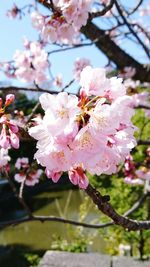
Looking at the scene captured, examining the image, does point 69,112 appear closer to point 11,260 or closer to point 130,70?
point 130,70

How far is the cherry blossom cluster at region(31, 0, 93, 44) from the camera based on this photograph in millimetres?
2190

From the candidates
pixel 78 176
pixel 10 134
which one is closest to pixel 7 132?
pixel 10 134

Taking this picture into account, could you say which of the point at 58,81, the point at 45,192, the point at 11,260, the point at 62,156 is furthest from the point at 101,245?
the point at 45,192

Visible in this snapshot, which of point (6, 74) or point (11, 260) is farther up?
point (6, 74)

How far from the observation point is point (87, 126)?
3.28ft

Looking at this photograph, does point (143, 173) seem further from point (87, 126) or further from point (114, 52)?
point (87, 126)

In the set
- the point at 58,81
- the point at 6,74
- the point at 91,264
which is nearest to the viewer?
the point at 91,264

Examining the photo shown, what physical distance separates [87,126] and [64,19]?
4.71ft

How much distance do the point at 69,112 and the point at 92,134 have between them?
0.07m

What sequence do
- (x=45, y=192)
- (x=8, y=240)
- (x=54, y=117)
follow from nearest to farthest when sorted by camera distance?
(x=54, y=117) → (x=8, y=240) → (x=45, y=192)

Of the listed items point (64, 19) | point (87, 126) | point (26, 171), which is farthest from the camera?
point (26, 171)

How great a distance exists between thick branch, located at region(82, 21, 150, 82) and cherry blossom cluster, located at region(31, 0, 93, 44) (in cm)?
128

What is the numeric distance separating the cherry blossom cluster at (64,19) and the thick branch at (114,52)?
1.28 metres

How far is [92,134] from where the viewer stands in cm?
101
